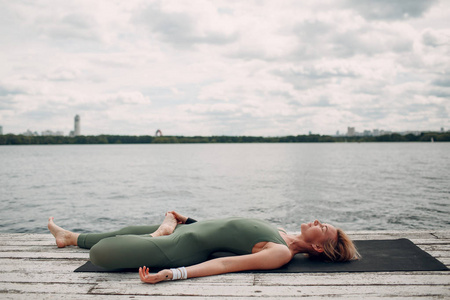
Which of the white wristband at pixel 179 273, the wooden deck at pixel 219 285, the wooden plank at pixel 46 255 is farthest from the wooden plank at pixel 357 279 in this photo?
the wooden plank at pixel 46 255

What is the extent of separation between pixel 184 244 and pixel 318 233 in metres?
1.40

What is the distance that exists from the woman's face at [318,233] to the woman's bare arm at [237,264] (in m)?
0.35

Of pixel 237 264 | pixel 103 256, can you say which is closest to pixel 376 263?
pixel 237 264

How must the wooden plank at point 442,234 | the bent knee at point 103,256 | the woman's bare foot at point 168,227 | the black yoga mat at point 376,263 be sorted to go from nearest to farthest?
1. the bent knee at point 103,256
2. the black yoga mat at point 376,263
3. the woman's bare foot at point 168,227
4. the wooden plank at point 442,234

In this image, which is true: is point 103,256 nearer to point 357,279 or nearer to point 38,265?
point 38,265

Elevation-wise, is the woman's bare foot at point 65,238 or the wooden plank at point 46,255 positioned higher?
the woman's bare foot at point 65,238

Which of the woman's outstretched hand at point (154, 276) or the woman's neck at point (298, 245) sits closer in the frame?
the woman's outstretched hand at point (154, 276)

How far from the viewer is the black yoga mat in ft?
11.1

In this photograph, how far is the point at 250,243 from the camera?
3465 millimetres

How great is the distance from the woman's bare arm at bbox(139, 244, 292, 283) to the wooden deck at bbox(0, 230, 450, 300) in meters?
0.06

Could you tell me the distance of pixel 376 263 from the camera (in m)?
3.56

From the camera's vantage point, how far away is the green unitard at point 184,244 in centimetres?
328

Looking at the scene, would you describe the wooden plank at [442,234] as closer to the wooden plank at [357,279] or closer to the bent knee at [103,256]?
the wooden plank at [357,279]

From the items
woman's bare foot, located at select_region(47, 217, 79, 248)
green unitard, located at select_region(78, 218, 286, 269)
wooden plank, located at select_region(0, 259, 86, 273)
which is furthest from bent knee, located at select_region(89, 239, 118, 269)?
woman's bare foot, located at select_region(47, 217, 79, 248)
